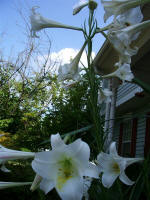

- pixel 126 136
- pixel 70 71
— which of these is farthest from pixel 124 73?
pixel 126 136

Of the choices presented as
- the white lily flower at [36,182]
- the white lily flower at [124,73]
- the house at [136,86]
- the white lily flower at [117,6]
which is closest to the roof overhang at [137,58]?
A: the house at [136,86]

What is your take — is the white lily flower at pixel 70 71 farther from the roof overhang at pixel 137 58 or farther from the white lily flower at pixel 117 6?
the roof overhang at pixel 137 58

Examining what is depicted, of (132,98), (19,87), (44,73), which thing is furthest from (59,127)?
(19,87)

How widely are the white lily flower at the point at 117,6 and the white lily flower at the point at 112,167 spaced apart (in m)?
0.40

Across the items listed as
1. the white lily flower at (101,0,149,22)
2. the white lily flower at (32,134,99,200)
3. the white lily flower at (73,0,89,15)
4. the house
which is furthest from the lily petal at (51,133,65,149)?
the house

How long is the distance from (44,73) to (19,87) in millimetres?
2276

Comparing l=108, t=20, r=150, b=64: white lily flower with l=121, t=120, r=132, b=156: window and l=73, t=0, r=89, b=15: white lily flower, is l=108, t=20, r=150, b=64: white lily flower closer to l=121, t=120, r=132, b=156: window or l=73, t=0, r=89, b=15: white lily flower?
l=73, t=0, r=89, b=15: white lily flower

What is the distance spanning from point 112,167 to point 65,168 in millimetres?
162

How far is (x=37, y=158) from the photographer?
0.56 meters

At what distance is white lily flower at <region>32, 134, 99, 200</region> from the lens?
0.53 metres

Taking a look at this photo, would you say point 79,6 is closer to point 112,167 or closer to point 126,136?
point 112,167

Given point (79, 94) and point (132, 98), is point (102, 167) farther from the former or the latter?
point (79, 94)

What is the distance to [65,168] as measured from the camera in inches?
24.3

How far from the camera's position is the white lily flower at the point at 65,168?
1.75 ft
